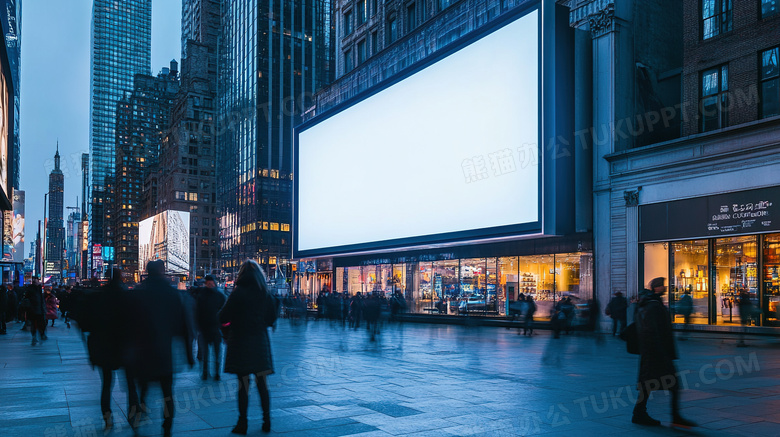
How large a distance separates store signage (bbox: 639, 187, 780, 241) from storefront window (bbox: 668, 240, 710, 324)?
1.73 ft

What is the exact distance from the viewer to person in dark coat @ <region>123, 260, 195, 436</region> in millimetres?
7133

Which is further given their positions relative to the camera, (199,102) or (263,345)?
(199,102)

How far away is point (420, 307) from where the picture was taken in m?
39.1

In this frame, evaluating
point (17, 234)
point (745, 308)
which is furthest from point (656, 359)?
point (17, 234)

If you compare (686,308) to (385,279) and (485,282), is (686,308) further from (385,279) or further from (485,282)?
(385,279)

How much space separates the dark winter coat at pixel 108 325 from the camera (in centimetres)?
751

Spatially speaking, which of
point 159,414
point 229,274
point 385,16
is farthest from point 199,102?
point 159,414

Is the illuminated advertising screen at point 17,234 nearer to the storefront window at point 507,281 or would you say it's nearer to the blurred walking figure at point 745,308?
the storefront window at point 507,281

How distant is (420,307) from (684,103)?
19.1 m

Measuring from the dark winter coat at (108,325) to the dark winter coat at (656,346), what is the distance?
252 inches

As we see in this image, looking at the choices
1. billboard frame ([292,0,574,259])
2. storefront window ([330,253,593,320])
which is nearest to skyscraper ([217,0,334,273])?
storefront window ([330,253,593,320])

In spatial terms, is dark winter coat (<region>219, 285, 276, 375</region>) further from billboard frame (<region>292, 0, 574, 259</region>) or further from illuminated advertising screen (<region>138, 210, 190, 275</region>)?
illuminated advertising screen (<region>138, 210, 190, 275</region>)

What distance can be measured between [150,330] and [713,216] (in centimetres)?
2267

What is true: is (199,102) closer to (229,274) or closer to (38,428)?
(229,274)
